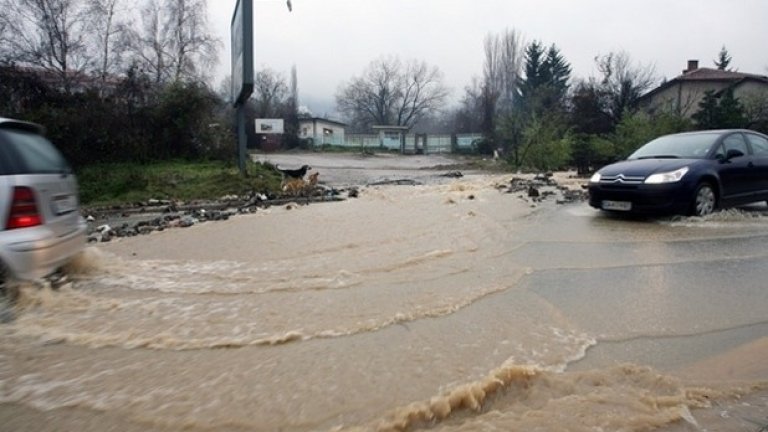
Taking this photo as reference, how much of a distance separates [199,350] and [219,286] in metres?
1.53

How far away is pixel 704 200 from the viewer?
8.02 meters

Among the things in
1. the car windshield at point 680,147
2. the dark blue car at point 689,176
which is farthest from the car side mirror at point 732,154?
the car windshield at point 680,147

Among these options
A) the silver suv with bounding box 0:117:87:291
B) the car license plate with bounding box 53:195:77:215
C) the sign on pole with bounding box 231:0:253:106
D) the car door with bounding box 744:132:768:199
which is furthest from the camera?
the sign on pole with bounding box 231:0:253:106

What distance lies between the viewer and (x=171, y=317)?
151 inches

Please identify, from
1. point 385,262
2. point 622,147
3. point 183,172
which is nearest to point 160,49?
point 183,172

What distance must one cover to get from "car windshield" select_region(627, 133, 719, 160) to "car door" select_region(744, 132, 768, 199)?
2.86 feet

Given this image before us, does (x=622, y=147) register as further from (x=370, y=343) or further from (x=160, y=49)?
(x=160, y=49)

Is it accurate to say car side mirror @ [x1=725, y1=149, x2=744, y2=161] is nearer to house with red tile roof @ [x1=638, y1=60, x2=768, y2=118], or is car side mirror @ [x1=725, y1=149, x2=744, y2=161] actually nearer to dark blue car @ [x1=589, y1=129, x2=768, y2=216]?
dark blue car @ [x1=589, y1=129, x2=768, y2=216]

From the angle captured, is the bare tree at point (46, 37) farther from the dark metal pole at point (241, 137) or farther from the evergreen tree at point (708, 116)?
the evergreen tree at point (708, 116)

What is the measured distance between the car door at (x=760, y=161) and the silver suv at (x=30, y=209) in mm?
10010

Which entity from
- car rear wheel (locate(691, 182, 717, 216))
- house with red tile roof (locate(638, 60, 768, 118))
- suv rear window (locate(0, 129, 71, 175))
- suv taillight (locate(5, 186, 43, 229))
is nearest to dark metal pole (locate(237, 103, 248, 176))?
suv rear window (locate(0, 129, 71, 175))

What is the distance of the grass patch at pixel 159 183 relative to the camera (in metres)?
13.1

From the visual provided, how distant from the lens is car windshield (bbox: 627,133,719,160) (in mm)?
8286

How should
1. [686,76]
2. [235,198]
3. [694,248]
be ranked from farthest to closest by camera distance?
[686,76] → [235,198] → [694,248]
